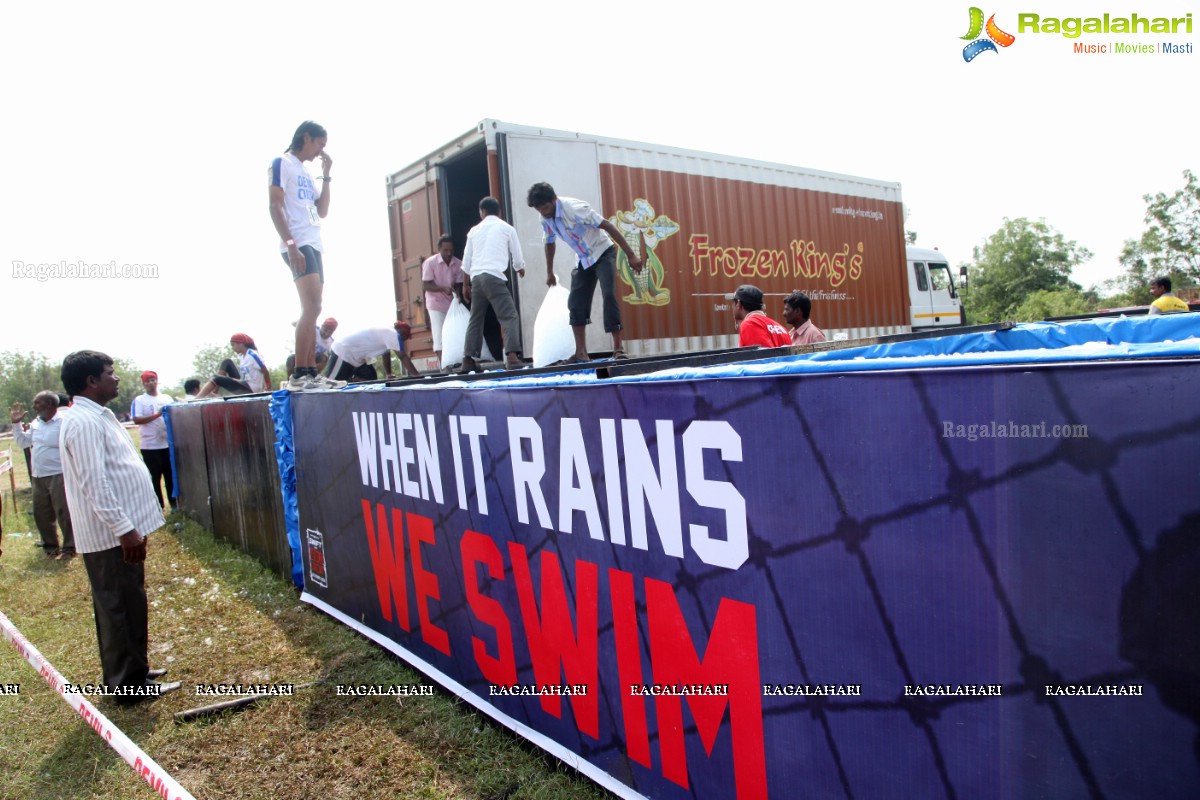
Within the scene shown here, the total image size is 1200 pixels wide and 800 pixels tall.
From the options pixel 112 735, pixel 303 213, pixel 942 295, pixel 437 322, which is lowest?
pixel 112 735

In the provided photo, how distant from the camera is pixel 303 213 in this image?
4906 millimetres

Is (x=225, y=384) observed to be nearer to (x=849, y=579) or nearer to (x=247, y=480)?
(x=247, y=480)

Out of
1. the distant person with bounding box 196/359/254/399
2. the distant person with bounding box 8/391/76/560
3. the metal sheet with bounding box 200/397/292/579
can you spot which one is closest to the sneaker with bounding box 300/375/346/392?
the metal sheet with bounding box 200/397/292/579

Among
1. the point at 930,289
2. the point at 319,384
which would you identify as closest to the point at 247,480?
the point at 319,384

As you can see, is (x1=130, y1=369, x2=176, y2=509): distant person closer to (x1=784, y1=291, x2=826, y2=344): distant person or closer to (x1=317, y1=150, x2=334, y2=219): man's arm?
(x1=317, y1=150, x2=334, y2=219): man's arm

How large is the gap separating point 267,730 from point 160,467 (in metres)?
7.46

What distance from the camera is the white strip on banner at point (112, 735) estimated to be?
286 cm

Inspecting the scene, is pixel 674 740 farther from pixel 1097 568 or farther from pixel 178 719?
pixel 178 719

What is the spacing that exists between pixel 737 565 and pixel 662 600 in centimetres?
35

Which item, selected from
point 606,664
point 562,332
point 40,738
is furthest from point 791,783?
point 562,332

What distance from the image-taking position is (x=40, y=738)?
11.8 ft

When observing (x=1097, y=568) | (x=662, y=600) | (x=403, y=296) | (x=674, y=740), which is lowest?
(x=674, y=740)

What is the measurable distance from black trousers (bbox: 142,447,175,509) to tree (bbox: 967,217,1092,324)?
1889 inches

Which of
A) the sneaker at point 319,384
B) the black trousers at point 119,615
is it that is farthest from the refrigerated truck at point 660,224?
the black trousers at point 119,615
